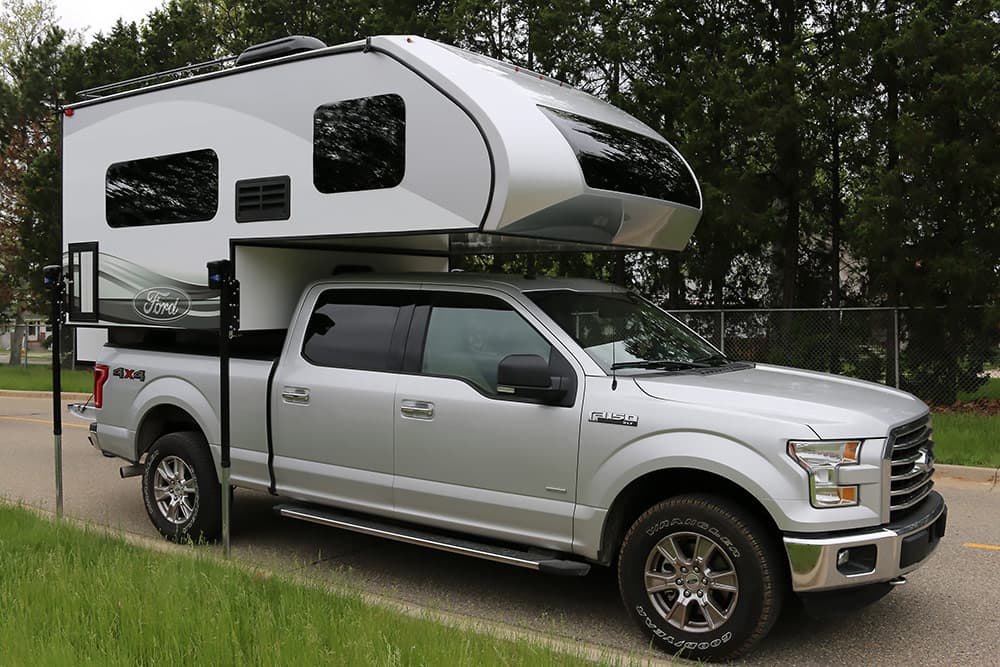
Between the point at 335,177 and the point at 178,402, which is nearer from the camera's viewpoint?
the point at 335,177

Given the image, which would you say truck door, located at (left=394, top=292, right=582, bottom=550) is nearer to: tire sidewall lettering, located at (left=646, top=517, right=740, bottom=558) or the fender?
tire sidewall lettering, located at (left=646, top=517, right=740, bottom=558)

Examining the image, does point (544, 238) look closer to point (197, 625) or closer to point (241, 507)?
point (197, 625)

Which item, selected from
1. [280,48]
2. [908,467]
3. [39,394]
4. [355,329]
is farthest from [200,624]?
[39,394]

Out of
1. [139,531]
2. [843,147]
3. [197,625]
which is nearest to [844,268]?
[843,147]

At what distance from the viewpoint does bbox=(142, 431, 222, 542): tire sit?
6.98 metres

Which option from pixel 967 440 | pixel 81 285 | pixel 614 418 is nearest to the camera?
pixel 614 418

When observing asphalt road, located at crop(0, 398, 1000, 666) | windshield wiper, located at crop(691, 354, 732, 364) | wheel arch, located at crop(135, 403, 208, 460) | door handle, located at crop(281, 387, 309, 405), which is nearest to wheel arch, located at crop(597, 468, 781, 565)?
asphalt road, located at crop(0, 398, 1000, 666)

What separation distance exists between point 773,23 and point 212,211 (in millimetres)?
12225

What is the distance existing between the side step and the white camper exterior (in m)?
1.50

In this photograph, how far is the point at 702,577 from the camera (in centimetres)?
477

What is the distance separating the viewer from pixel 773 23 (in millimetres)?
16172

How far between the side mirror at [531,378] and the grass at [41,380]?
1645 cm

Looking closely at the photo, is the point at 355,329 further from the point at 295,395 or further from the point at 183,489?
the point at 183,489

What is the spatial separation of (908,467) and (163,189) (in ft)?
18.8
